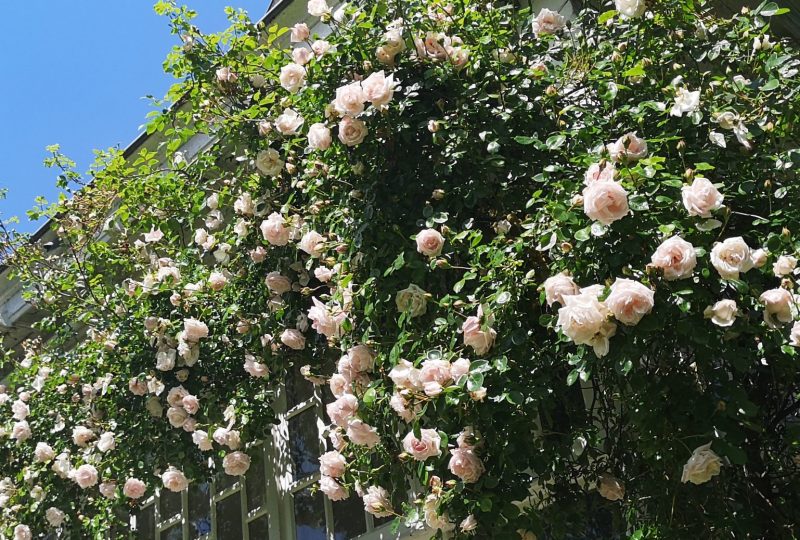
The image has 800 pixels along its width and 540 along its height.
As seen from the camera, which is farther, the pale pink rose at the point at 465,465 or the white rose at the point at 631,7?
the white rose at the point at 631,7

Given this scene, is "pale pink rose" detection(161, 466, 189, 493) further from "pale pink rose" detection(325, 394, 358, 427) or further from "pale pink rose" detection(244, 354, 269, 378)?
"pale pink rose" detection(325, 394, 358, 427)

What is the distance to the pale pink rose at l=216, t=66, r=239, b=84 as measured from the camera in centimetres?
437

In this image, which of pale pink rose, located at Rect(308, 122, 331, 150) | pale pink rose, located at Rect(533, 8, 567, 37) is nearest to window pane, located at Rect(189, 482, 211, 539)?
pale pink rose, located at Rect(308, 122, 331, 150)

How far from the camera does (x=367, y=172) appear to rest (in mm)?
3482

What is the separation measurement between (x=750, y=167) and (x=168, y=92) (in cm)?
281

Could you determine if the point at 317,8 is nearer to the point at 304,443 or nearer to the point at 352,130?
the point at 352,130

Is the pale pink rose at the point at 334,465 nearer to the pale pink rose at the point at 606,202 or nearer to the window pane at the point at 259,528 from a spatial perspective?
the pale pink rose at the point at 606,202

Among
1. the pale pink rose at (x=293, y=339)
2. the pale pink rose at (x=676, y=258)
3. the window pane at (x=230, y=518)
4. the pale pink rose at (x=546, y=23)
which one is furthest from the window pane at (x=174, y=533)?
the pale pink rose at (x=676, y=258)

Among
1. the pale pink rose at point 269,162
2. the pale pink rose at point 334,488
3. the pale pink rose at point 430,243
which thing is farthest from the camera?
the pale pink rose at point 269,162

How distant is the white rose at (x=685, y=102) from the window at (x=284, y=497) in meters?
2.25

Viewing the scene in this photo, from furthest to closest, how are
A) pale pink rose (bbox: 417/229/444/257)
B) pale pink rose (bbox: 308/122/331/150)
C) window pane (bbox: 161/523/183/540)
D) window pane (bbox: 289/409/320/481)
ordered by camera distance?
window pane (bbox: 161/523/183/540)
window pane (bbox: 289/409/320/481)
pale pink rose (bbox: 308/122/331/150)
pale pink rose (bbox: 417/229/444/257)

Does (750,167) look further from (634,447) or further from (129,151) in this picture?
(129,151)

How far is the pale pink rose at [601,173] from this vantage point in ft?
8.45

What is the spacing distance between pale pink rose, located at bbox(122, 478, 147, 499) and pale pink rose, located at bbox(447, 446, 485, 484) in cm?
238
